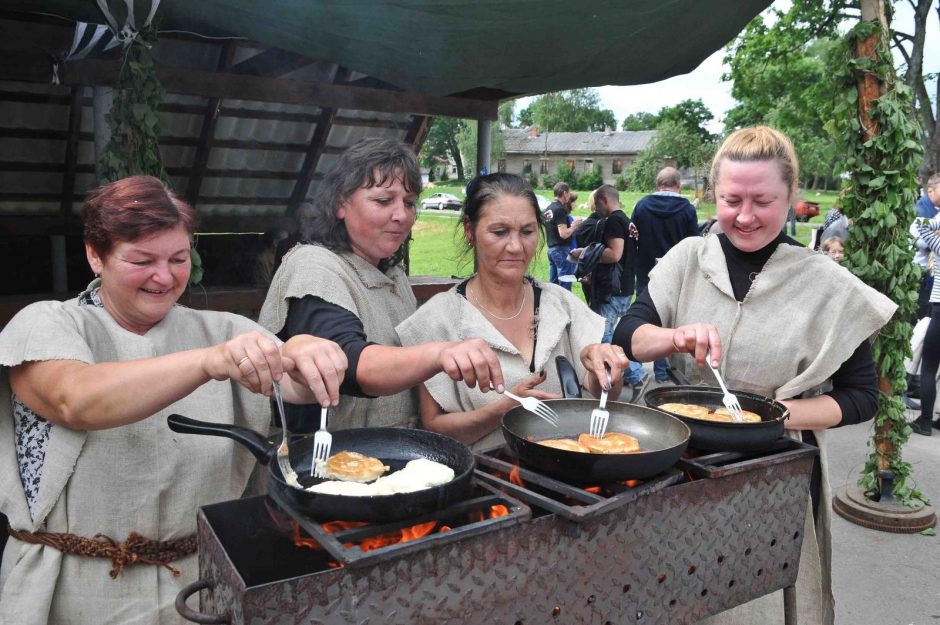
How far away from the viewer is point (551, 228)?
10.8 meters

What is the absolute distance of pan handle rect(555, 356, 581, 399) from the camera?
7.56ft

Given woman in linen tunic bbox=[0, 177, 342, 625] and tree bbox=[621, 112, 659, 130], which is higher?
tree bbox=[621, 112, 659, 130]

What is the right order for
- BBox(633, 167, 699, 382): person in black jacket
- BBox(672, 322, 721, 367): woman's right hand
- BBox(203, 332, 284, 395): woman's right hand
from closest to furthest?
BBox(203, 332, 284, 395): woman's right hand → BBox(672, 322, 721, 367): woman's right hand → BBox(633, 167, 699, 382): person in black jacket

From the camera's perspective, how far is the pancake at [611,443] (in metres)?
1.88

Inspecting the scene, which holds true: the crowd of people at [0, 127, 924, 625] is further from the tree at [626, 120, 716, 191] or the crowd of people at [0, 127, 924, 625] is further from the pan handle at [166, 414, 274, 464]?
the tree at [626, 120, 716, 191]

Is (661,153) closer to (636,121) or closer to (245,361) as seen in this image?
(636,121)

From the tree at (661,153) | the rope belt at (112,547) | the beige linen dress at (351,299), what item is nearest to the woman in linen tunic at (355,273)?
the beige linen dress at (351,299)

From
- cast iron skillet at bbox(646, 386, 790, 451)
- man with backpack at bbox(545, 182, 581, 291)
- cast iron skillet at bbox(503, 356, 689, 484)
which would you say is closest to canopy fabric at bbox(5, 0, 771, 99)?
cast iron skillet at bbox(503, 356, 689, 484)

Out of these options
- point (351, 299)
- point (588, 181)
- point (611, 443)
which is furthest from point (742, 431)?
point (588, 181)

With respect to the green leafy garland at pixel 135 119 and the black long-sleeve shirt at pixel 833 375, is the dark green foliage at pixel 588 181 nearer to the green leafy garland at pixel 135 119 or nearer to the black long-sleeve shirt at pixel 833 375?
the green leafy garland at pixel 135 119

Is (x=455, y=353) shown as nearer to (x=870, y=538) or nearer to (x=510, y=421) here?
(x=510, y=421)

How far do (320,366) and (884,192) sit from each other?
149 inches

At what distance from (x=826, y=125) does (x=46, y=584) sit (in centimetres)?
460

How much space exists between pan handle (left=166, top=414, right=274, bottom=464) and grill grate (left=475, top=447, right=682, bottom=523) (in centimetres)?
53
